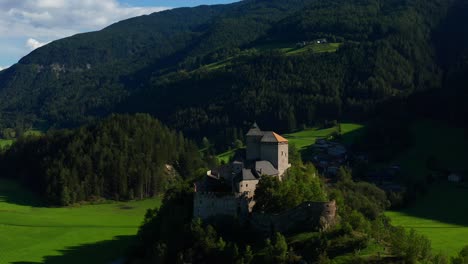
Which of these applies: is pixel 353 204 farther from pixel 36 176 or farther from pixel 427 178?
pixel 36 176

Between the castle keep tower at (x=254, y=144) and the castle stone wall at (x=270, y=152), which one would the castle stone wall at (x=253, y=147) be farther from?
the castle stone wall at (x=270, y=152)

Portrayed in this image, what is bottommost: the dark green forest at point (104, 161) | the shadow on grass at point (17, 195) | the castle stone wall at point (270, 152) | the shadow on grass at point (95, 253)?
the shadow on grass at point (95, 253)

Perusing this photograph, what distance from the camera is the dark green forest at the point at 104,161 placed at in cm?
16100

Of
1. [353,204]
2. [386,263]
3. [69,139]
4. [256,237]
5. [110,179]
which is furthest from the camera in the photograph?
[69,139]

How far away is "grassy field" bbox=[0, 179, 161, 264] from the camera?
99.0 meters

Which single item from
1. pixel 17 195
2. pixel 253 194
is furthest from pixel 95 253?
pixel 17 195

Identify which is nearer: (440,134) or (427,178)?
(427,178)

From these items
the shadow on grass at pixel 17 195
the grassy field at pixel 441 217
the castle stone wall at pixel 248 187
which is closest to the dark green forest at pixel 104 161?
the shadow on grass at pixel 17 195

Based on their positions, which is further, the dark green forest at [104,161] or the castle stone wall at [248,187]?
the dark green forest at [104,161]

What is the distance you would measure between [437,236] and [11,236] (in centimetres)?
7672

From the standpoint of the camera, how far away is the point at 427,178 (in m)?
145

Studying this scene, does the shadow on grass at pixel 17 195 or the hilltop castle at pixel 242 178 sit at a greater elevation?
the hilltop castle at pixel 242 178

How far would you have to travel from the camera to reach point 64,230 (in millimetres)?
118062

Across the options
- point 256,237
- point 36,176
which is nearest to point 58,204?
point 36,176
